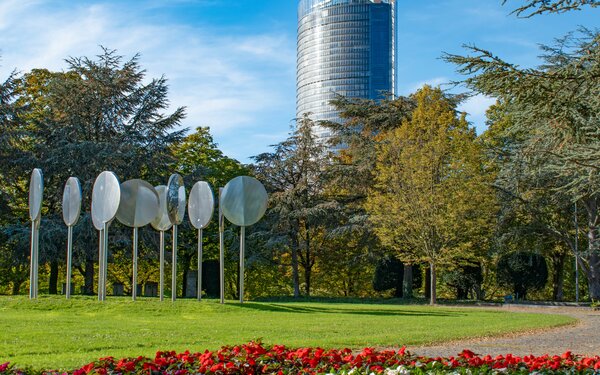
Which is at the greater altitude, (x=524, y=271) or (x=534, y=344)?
(x=524, y=271)

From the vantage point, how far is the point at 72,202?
22.7 metres

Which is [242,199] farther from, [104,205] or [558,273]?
[558,273]

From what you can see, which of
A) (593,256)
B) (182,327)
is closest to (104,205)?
(182,327)

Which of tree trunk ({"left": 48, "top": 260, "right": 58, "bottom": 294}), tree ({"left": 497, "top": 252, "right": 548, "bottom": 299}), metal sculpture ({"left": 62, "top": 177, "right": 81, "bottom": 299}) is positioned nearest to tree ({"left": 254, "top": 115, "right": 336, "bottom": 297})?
tree ({"left": 497, "top": 252, "right": 548, "bottom": 299})

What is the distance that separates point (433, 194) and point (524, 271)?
8.57 m

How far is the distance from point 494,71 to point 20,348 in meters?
8.26

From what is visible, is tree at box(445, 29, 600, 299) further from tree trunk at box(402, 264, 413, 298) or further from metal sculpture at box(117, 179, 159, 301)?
tree trunk at box(402, 264, 413, 298)

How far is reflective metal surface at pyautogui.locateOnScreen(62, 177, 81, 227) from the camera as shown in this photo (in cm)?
2252

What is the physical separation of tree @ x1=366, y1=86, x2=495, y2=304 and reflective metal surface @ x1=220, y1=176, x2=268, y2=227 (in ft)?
32.8

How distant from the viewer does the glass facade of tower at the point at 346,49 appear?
136m

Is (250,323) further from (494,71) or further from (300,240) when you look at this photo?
(300,240)

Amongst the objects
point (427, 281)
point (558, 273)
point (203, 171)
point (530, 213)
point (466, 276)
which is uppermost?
point (203, 171)

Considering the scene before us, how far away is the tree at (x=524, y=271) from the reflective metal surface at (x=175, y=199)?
19776mm

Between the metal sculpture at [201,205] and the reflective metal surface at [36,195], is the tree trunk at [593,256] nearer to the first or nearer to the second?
the metal sculpture at [201,205]
